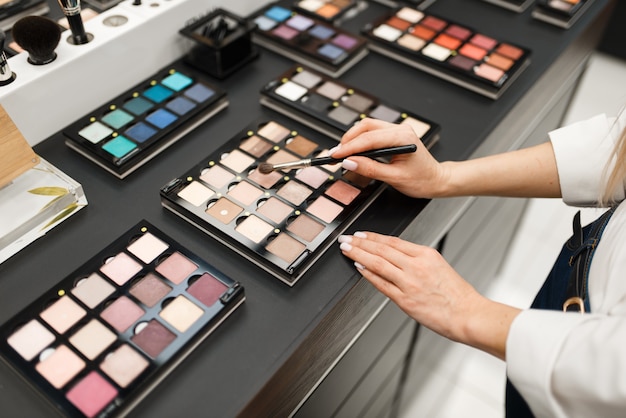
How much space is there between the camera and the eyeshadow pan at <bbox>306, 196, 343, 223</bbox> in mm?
953

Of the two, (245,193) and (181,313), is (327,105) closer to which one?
(245,193)

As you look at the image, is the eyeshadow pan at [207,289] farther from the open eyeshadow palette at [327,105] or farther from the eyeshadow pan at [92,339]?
the open eyeshadow palette at [327,105]

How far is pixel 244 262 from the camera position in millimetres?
908

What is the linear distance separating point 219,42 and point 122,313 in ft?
1.93

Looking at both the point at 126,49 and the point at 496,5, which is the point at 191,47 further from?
the point at 496,5

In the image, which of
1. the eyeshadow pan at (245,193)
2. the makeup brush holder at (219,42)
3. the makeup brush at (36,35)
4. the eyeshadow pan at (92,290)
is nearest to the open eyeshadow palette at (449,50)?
the makeup brush holder at (219,42)

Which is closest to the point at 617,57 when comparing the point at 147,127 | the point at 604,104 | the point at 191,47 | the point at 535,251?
the point at 604,104

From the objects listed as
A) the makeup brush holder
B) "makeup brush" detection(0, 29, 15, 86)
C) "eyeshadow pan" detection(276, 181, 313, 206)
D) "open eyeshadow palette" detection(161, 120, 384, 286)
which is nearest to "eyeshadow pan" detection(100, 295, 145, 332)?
"open eyeshadow palette" detection(161, 120, 384, 286)

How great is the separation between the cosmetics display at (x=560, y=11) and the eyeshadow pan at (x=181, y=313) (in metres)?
1.12

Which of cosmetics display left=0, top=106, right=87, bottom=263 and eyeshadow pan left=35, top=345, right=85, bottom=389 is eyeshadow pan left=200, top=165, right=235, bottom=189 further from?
eyeshadow pan left=35, top=345, right=85, bottom=389

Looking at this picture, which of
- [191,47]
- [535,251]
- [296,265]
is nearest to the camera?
[296,265]

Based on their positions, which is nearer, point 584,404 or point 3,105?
point 584,404

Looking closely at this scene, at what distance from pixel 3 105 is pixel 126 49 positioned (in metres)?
0.25

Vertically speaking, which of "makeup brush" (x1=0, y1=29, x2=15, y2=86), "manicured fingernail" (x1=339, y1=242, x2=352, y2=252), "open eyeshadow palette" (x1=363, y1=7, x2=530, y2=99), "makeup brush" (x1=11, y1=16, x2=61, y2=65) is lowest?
"makeup brush" (x1=0, y1=29, x2=15, y2=86)
